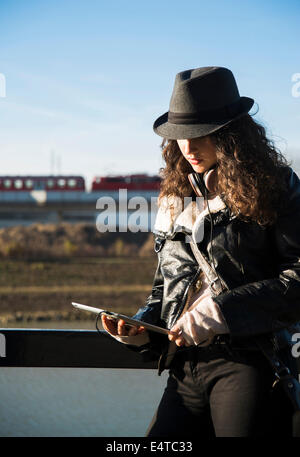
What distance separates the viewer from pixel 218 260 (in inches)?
61.6

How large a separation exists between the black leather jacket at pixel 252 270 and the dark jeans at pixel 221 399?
0.08m

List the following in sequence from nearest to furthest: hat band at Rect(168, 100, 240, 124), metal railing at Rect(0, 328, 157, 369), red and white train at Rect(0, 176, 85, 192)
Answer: hat band at Rect(168, 100, 240, 124) → metal railing at Rect(0, 328, 157, 369) → red and white train at Rect(0, 176, 85, 192)

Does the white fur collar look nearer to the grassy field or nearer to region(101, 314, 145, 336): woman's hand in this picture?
region(101, 314, 145, 336): woman's hand

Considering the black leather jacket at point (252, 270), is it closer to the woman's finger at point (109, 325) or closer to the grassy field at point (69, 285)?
the woman's finger at point (109, 325)

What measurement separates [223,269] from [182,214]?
0.73 feet

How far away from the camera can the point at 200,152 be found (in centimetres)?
166

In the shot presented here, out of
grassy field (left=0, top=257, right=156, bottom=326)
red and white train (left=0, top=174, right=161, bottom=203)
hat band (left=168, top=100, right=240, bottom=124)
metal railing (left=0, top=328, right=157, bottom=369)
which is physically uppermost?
hat band (left=168, top=100, right=240, bottom=124)

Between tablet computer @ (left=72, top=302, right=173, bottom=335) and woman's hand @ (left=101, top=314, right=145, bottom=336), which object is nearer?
tablet computer @ (left=72, top=302, right=173, bottom=335)

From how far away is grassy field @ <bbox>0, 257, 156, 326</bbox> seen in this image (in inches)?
680

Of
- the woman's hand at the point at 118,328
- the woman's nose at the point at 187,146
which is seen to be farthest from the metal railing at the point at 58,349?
the woman's nose at the point at 187,146

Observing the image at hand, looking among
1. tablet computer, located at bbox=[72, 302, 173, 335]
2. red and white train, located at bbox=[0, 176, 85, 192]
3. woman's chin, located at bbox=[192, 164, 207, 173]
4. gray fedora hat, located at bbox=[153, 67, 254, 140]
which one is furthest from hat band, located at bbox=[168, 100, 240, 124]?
red and white train, located at bbox=[0, 176, 85, 192]

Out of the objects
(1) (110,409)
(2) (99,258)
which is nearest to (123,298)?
(2) (99,258)

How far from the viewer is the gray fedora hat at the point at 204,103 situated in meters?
1.62
